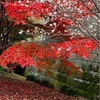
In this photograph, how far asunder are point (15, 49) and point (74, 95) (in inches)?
151

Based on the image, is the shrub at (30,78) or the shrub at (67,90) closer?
the shrub at (67,90)

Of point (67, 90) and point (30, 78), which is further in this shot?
point (30, 78)

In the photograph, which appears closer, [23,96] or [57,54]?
[57,54]

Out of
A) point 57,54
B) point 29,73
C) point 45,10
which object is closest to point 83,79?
point 57,54

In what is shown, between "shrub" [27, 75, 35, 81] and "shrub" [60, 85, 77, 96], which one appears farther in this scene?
Answer: "shrub" [27, 75, 35, 81]

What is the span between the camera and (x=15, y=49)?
9.48 meters

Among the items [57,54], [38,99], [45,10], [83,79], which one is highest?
[45,10]

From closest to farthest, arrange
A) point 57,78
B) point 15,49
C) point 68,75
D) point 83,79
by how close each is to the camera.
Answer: point 15,49 → point 83,79 → point 68,75 → point 57,78

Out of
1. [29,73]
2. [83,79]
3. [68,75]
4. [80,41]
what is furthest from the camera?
[29,73]

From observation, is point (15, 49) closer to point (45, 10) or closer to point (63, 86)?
point (45, 10)

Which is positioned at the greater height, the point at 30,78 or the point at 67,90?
the point at 30,78

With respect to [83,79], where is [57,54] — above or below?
above

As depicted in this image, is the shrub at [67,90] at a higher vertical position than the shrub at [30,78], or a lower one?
lower

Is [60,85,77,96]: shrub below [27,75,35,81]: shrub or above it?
below
